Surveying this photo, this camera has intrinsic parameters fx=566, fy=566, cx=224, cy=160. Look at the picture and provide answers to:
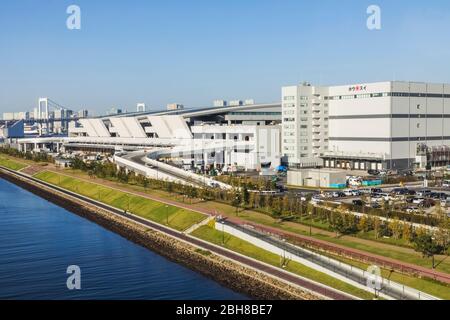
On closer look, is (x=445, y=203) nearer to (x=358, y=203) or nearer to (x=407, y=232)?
(x=358, y=203)

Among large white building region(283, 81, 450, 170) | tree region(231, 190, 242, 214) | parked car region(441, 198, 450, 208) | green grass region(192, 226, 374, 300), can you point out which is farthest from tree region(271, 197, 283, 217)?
large white building region(283, 81, 450, 170)

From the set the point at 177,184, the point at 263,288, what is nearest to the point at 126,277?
the point at 263,288

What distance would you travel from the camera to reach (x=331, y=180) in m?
36.8

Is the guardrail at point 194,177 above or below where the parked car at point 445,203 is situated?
above

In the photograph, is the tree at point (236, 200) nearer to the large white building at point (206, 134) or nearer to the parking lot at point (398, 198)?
the parking lot at point (398, 198)

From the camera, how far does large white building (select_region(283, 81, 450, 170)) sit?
44.4 meters

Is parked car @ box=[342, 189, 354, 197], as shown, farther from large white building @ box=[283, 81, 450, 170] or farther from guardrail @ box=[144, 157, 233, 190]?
large white building @ box=[283, 81, 450, 170]

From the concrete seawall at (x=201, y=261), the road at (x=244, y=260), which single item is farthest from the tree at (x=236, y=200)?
the concrete seawall at (x=201, y=261)

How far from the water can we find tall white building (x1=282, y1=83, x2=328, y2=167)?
23.2 metres

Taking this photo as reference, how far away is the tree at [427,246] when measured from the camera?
18297mm

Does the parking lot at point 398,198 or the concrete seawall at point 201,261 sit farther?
the parking lot at point 398,198

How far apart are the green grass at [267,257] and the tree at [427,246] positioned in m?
3.29

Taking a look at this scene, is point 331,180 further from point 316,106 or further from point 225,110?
point 225,110

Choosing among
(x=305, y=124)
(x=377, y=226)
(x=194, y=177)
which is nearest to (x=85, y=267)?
(x=377, y=226)
